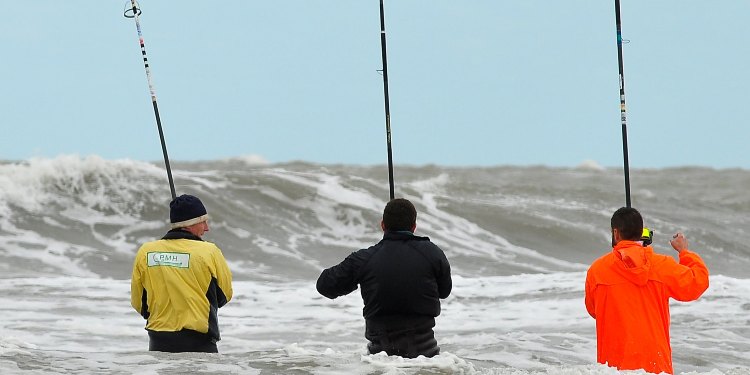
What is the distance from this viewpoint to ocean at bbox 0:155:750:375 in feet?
21.0

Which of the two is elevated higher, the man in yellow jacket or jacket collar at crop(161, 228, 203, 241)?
jacket collar at crop(161, 228, 203, 241)

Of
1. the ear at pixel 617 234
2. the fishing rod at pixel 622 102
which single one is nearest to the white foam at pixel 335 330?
the ear at pixel 617 234

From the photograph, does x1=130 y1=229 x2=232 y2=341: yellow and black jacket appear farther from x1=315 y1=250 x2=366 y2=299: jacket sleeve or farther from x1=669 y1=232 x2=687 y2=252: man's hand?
x1=669 y1=232 x2=687 y2=252: man's hand

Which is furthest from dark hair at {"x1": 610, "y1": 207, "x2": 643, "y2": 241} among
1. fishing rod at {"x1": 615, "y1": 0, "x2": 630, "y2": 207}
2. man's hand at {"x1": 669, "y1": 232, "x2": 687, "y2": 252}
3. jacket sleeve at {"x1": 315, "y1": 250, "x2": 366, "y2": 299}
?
fishing rod at {"x1": 615, "y1": 0, "x2": 630, "y2": 207}

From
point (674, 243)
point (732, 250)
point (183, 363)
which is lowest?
point (732, 250)

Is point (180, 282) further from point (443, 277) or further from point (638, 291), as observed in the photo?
point (638, 291)

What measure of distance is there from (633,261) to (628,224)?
16cm

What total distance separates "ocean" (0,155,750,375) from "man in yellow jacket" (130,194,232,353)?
0.44ft

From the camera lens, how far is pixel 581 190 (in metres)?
23.5

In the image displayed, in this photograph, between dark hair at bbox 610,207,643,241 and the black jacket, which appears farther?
the black jacket

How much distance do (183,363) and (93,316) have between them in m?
5.55

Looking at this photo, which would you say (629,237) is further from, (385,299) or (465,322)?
(465,322)

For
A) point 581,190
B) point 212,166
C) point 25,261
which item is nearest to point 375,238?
point 25,261

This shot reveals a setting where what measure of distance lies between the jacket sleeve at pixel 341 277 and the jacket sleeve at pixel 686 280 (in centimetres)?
131
